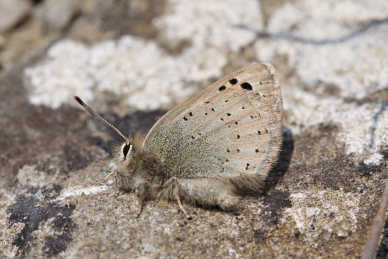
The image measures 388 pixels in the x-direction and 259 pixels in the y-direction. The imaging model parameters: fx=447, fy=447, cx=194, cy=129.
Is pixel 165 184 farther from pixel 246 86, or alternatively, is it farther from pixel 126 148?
pixel 246 86

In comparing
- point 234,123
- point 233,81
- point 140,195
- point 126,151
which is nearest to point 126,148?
point 126,151

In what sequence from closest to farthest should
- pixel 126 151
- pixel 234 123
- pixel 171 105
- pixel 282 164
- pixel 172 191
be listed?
pixel 234 123 → pixel 172 191 → pixel 126 151 → pixel 282 164 → pixel 171 105

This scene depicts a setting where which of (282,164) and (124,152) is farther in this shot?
(282,164)

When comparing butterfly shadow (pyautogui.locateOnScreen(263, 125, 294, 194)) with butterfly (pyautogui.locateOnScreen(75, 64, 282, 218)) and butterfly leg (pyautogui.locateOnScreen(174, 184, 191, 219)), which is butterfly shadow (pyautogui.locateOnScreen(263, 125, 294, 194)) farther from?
butterfly leg (pyautogui.locateOnScreen(174, 184, 191, 219))

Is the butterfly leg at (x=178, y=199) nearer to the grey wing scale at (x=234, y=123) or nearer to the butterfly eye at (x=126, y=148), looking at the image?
the grey wing scale at (x=234, y=123)

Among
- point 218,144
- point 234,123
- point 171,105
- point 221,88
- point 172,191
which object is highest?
point 221,88

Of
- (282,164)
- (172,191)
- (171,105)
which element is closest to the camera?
(172,191)

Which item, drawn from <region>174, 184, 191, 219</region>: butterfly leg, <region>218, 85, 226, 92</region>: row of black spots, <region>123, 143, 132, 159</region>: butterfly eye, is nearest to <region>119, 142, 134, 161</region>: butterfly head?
<region>123, 143, 132, 159</region>: butterfly eye
